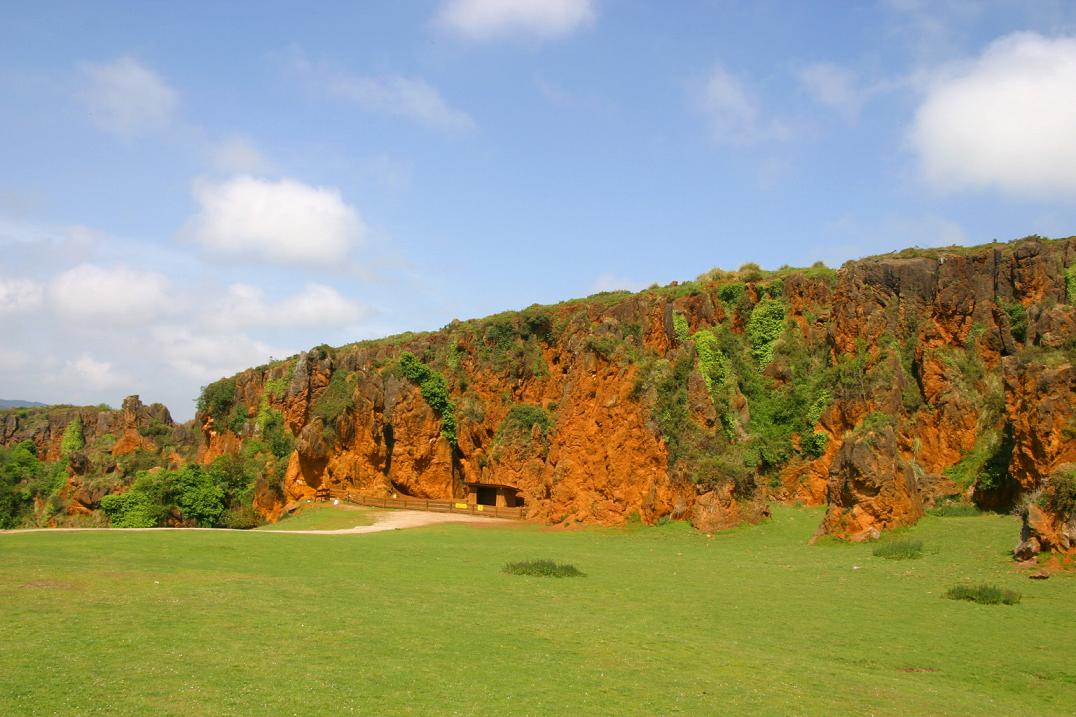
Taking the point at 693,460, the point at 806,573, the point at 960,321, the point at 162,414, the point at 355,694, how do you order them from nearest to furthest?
the point at 355,694 → the point at 806,573 → the point at 693,460 → the point at 960,321 → the point at 162,414

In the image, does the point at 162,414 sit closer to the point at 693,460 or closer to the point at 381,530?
the point at 381,530

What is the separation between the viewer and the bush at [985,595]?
1777cm

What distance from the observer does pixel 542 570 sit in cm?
2197

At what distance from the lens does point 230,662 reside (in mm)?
10484

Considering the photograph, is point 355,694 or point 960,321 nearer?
point 355,694

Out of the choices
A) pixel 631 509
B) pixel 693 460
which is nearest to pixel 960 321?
pixel 693 460

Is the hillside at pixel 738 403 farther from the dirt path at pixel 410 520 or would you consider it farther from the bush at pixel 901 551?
the dirt path at pixel 410 520

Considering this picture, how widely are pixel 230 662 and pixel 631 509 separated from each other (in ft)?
98.9

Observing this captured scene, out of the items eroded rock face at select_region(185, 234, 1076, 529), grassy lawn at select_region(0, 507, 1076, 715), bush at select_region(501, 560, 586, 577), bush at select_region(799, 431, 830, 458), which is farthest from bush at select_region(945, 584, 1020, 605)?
bush at select_region(799, 431, 830, 458)

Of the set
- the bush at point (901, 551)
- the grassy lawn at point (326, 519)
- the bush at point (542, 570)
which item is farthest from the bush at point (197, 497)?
the bush at point (901, 551)

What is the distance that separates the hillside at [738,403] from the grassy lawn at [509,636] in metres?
7.32

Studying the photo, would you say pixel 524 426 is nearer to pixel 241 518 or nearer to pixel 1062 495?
pixel 241 518

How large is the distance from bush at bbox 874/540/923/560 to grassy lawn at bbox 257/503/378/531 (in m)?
25.5

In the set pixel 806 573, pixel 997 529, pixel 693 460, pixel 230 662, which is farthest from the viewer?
pixel 693 460
